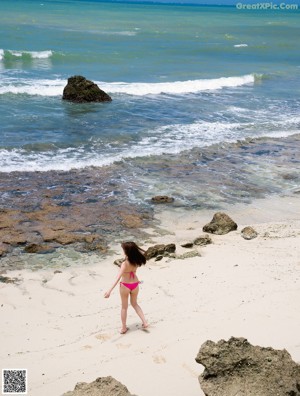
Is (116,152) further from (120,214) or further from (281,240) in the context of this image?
(281,240)

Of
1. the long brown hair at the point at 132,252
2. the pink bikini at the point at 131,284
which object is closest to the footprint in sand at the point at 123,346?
the pink bikini at the point at 131,284

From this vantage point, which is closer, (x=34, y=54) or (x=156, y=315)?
(x=156, y=315)

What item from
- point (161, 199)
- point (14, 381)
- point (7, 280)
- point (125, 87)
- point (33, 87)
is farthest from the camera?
point (125, 87)

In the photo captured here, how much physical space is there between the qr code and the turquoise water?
8.11 m

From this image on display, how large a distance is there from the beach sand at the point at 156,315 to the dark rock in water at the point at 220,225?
0.20 metres

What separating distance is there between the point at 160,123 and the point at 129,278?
1276 cm

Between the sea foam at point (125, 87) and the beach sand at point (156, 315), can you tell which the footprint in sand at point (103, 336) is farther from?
the sea foam at point (125, 87)

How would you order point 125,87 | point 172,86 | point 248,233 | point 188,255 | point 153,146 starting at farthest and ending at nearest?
point 172,86
point 125,87
point 153,146
point 248,233
point 188,255

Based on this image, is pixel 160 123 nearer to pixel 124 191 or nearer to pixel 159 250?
pixel 124 191

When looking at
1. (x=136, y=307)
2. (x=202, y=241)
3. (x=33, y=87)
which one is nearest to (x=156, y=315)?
(x=136, y=307)

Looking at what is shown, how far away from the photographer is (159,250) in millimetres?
8969

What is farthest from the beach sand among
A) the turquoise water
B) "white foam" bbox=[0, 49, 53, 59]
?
"white foam" bbox=[0, 49, 53, 59]

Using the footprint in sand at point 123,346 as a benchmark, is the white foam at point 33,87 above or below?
above

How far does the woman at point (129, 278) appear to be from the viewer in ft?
21.9
